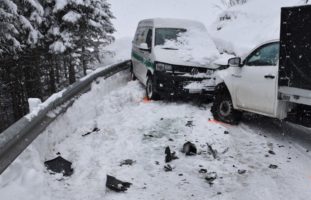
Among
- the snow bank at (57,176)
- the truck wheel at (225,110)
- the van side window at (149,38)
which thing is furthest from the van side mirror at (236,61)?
the van side window at (149,38)

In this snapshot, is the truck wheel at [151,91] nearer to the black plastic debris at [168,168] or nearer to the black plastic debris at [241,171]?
the black plastic debris at [168,168]

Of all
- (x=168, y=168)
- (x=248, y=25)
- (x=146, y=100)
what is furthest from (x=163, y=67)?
(x=248, y=25)

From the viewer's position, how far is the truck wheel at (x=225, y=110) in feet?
27.5

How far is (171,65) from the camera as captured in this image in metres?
10.1

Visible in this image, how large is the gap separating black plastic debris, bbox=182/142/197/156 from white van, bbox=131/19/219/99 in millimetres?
3501

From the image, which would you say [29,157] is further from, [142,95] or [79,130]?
[142,95]

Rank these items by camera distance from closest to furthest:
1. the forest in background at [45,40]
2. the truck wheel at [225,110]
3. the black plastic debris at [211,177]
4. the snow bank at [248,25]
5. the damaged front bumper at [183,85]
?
the black plastic debris at [211,177] < the truck wheel at [225,110] < the damaged front bumper at [183,85] < the snow bank at [248,25] < the forest in background at [45,40]

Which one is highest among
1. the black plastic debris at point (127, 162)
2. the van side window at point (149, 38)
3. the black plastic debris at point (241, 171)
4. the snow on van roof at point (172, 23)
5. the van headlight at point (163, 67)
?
the snow on van roof at point (172, 23)

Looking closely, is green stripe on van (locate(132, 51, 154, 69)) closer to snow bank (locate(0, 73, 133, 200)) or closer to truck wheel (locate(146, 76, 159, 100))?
truck wheel (locate(146, 76, 159, 100))

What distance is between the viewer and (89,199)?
16.0ft

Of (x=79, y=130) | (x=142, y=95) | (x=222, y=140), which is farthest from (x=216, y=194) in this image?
(x=142, y=95)

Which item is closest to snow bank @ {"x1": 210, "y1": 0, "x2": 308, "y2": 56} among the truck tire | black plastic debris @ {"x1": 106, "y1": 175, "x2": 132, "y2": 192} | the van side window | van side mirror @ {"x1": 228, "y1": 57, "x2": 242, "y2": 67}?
the van side window

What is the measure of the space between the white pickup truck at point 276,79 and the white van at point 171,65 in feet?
3.95

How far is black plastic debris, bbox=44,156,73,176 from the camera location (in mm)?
5664
